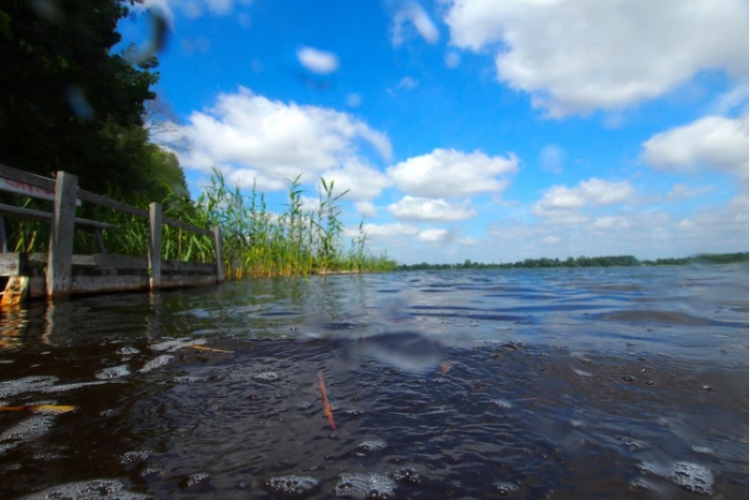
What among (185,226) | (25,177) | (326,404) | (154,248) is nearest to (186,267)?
(185,226)

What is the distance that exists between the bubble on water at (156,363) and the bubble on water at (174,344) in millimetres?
152

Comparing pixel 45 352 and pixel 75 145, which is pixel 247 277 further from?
pixel 45 352

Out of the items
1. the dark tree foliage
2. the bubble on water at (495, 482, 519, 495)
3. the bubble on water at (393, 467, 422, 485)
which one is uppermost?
the dark tree foliage

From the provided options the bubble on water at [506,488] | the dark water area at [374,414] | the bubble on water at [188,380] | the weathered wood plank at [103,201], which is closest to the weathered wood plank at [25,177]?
the weathered wood plank at [103,201]

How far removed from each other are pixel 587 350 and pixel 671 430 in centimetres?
93

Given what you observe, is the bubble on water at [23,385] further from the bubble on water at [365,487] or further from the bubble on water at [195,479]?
the bubble on water at [365,487]

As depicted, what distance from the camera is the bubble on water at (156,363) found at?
5.52 ft

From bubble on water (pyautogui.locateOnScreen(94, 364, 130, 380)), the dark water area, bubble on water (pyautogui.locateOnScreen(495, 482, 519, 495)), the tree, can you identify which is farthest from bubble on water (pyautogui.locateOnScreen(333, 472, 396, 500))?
the tree

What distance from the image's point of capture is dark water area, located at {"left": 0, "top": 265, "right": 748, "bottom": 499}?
2.81 ft

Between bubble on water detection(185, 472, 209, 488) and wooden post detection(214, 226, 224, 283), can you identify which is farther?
wooden post detection(214, 226, 224, 283)

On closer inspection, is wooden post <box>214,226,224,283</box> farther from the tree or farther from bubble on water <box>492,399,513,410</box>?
bubble on water <box>492,399,513,410</box>

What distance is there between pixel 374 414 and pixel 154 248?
6675 mm

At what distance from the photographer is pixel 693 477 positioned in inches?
35.3

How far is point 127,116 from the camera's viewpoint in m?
9.96
